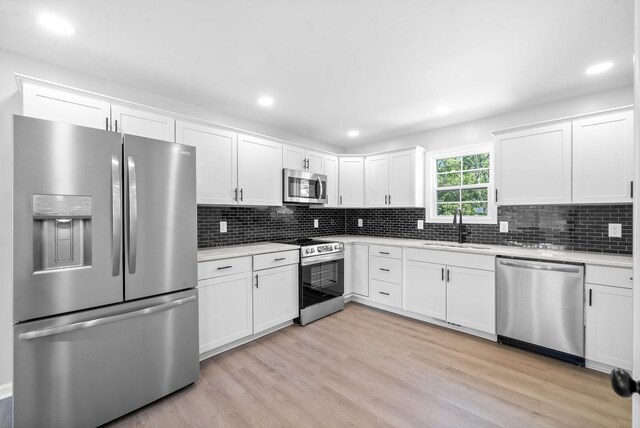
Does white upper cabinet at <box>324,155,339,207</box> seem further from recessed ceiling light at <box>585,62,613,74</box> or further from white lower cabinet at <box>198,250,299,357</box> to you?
recessed ceiling light at <box>585,62,613,74</box>

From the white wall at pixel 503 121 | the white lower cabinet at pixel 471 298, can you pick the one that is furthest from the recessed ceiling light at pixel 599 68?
the white lower cabinet at pixel 471 298

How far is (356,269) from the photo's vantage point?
408cm

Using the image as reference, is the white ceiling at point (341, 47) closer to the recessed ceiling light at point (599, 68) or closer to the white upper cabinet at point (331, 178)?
the recessed ceiling light at point (599, 68)

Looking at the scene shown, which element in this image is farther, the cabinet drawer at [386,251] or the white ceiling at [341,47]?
the cabinet drawer at [386,251]

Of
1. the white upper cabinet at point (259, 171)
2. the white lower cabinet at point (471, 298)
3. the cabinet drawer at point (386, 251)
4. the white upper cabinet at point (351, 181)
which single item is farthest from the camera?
the white upper cabinet at point (351, 181)

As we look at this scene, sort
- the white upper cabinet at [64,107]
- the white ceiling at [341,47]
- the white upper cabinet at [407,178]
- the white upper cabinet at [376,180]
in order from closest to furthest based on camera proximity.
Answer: the white ceiling at [341,47]
the white upper cabinet at [64,107]
the white upper cabinet at [407,178]
the white upper cabinet at [376,180]

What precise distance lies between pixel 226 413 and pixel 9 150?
2535 millimetres

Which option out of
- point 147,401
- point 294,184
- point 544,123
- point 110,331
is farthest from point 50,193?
point 544,123

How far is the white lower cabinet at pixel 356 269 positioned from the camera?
3959mm

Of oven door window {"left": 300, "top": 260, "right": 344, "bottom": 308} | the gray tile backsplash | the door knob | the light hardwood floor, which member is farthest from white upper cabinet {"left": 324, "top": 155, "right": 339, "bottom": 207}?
the door knob

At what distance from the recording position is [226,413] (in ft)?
6.15

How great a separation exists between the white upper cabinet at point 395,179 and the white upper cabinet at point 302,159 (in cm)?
83

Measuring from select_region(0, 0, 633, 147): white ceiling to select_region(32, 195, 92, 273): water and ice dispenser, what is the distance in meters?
1.16

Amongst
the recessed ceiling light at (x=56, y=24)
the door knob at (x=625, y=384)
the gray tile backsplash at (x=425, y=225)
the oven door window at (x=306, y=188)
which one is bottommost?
the door knob at (x=625, y=384)
